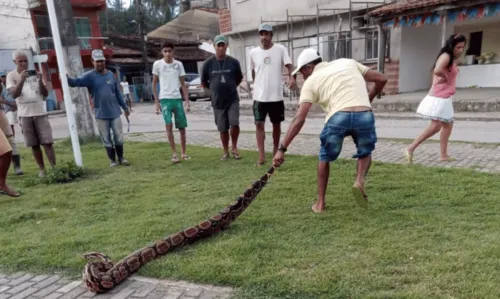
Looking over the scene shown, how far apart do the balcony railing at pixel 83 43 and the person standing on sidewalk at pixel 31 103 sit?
2165cm

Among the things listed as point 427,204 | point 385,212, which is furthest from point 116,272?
point 427,204

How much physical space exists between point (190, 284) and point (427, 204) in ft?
8.70

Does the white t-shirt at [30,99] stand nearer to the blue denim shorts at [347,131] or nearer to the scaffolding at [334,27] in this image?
the blue denim shorts at [347,131]

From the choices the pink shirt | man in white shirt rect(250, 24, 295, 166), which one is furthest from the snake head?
the pink shirt

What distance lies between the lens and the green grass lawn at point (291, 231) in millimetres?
2801

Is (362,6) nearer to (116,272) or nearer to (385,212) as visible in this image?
(385,212)

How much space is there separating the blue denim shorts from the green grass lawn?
65cm

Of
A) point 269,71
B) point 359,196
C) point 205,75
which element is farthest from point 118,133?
point 359,196

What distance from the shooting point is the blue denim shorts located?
3811 mm

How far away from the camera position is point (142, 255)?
3.18 metres

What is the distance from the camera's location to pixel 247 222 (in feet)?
13.1

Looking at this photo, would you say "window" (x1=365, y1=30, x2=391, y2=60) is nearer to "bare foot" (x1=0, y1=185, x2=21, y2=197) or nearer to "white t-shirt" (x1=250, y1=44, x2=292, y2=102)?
"white t-shirt" (x1=250, y1=44, x2=292, y2=102)

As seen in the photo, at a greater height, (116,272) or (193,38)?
(193,38)

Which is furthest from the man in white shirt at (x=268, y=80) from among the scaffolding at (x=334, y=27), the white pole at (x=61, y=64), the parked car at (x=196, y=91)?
the parked car at (x=196, y=91)
